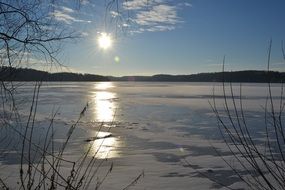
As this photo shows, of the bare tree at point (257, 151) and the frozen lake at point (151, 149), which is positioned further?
the frozen lake at point (151, 149)

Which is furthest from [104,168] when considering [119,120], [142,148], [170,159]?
[119,120]

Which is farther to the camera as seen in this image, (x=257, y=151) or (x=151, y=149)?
(x=151, y=149)

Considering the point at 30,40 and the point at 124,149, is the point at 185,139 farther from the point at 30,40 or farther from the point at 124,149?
the point at 30,40

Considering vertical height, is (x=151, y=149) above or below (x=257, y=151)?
below

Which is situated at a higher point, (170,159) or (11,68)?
(11,68)

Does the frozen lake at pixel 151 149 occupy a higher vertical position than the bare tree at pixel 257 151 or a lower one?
lower

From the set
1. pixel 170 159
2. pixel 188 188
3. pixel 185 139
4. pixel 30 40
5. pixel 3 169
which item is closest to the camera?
pixel 30 40

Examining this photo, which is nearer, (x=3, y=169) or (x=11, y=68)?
(x=11, y=68)

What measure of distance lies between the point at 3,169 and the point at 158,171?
9.70 feet

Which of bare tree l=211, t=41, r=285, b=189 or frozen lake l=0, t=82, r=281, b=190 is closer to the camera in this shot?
bare tree l=211, t=41, r=285, b=189

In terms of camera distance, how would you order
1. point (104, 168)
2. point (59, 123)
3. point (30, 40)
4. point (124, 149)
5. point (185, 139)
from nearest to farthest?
point (30, 40) < point (104, 168) < point (124, 149) < point (185, 139) < point (59, 123)

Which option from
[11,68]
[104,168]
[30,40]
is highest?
[30,40]

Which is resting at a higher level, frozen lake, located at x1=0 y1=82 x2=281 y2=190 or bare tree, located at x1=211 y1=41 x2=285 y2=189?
bare tree, located at x1=211 y1=41 x2=285 y2=189

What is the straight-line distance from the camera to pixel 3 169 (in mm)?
7383
